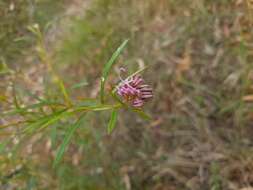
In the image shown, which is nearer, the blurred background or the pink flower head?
the pink flower head

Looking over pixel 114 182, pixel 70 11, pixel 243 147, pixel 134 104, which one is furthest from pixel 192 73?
pixel 134 104

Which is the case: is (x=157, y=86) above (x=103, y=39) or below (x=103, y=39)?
below

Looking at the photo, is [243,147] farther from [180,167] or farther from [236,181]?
[180,167]

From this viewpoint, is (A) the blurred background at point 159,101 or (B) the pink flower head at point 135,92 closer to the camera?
(B) the pink flower head at point 135,92
